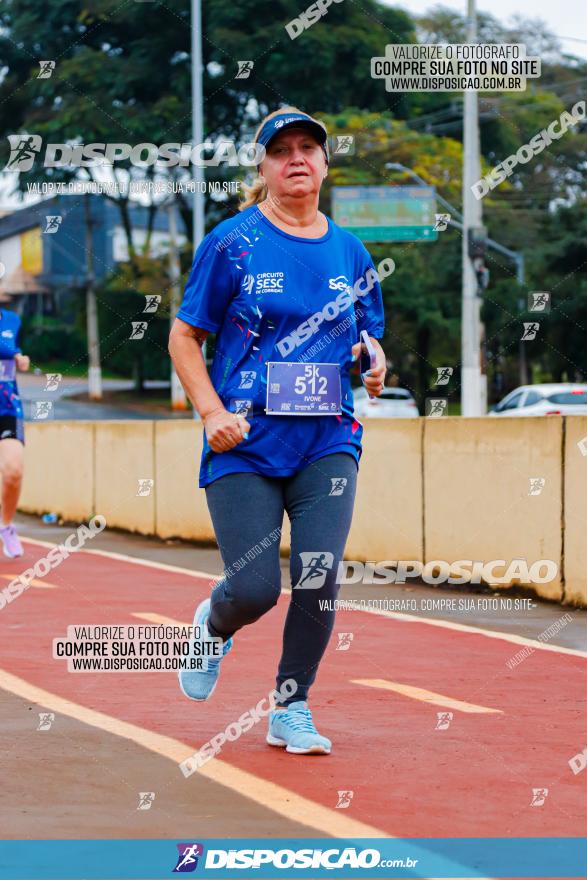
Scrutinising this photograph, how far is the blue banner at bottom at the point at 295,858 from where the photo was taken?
4195 millimetres

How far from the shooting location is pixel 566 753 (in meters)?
5.73

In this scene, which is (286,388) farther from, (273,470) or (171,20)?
(171,20)

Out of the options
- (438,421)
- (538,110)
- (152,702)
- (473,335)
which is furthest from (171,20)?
(152,702)

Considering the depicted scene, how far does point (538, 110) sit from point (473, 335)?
22953mm

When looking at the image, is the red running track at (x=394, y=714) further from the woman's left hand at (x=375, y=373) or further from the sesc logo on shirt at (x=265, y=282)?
the sesc logo on shirt at (x=265, y=282)

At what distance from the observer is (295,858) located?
4.34m

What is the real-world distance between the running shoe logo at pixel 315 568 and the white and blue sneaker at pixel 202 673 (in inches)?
18.0

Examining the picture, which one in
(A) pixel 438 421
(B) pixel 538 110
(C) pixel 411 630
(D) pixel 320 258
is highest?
(B) pixel 538 110

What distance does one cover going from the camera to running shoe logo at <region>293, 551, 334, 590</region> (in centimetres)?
562

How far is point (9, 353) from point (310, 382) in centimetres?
677

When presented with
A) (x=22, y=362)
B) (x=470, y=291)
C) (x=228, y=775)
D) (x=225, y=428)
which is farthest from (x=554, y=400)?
(x=228, y=775)

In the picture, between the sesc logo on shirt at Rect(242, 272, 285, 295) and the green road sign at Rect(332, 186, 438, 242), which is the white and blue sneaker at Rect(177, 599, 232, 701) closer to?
the sesc logo on shirt at Rect(242, 272, 285, 295)

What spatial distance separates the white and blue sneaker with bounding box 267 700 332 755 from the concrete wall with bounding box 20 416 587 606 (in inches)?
166


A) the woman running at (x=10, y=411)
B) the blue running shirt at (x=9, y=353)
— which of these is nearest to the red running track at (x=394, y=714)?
the woman running at (x=10, y=411)
